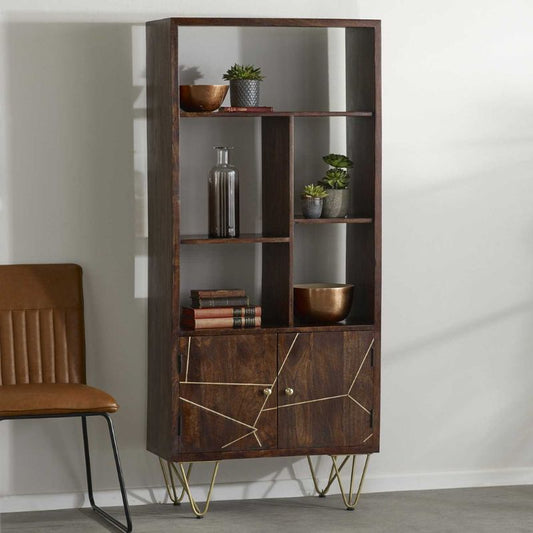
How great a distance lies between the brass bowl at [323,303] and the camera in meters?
4.04

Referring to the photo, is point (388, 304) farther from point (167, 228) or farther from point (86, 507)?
point (86, 507)

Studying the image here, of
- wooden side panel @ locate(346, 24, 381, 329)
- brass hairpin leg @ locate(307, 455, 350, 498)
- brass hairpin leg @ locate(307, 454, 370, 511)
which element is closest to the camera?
wooden side panel @ locate(346, 24, 381, 329)

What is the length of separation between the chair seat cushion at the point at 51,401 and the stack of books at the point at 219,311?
459 millimetres

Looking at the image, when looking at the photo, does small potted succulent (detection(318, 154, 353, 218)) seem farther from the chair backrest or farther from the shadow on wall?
the chair backrest

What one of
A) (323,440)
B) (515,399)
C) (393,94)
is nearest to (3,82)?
(393,94)

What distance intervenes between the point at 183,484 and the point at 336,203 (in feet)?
4.07

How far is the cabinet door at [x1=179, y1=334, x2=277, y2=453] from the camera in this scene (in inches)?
153

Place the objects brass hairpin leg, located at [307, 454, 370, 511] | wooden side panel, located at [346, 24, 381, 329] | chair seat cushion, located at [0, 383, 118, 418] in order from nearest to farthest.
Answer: chair seat cushion, located at [0, 383, 118, 418], wooden side panel, located at [346, 24, 381, 329], brass hairpin leg, located at [307, 454, 370, 511]

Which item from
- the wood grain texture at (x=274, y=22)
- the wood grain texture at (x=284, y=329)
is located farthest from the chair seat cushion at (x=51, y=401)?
the wood grain texture at (x=274, y=22)

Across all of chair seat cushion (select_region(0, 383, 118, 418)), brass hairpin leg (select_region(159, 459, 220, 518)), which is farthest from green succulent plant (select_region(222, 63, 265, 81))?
brass hairpin leg (select_region(159, 459, 220, 518))

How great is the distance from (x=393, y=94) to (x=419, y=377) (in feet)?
3.96

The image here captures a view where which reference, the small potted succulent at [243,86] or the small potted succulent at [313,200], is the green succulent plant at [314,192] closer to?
the small potted succulent at [313,200]

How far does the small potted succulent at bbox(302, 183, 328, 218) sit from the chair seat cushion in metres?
1.05

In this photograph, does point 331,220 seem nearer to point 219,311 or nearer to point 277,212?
point 277,212
